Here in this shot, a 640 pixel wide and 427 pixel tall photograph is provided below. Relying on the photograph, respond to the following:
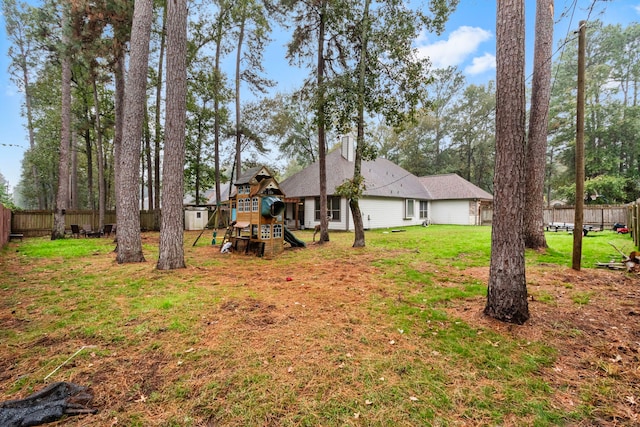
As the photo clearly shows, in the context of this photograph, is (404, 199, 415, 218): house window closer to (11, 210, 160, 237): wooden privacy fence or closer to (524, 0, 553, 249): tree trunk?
(524, 0, 553, 249): tree trunk

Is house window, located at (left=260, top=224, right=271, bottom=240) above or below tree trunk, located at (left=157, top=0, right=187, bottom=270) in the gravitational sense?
below

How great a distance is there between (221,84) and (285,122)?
17.2 ft

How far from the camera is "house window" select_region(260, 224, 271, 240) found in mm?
8572

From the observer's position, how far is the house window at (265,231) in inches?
337

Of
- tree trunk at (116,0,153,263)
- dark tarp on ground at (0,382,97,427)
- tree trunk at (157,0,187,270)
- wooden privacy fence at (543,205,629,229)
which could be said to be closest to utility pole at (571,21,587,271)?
dark tarp on ground at (0,382,97,427)

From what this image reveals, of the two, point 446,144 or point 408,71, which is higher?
point 446,144

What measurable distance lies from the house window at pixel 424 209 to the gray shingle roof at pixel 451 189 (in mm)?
851

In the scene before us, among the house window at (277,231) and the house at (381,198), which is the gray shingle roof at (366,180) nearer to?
the house at (381,198)

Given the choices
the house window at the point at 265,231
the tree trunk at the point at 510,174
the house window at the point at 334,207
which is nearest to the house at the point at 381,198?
the house window at the point at 334,207

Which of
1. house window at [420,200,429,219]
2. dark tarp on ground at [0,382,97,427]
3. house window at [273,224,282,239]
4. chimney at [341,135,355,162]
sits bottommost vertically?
dark tarp on ground at [0,382,97,427]

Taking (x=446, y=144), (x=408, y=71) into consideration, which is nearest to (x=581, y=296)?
(x=408, y=71)

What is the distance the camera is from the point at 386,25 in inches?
359

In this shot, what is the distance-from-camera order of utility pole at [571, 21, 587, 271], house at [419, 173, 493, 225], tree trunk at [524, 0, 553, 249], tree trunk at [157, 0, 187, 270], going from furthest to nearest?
house at [419, 173, 493, 225] → tree trunk at [524, 0, 553, 249] → tree trunk at [157, 0, 187, 270] → utility pole at [571, 21, 587, 271]

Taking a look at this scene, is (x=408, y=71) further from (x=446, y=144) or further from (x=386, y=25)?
(x=446, y=144)
